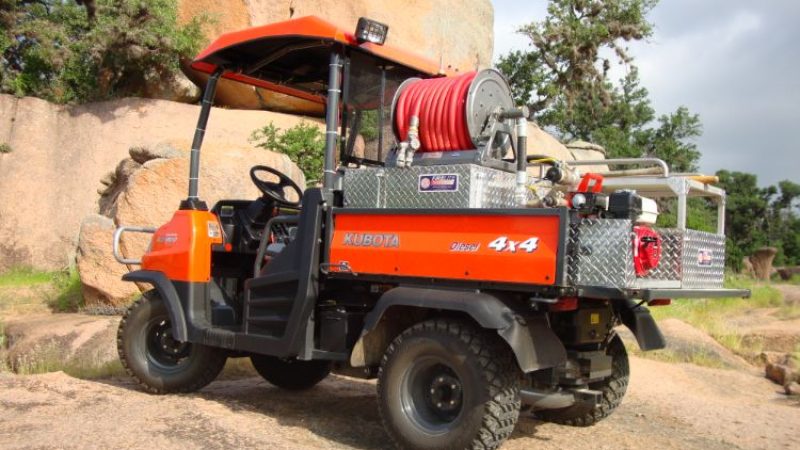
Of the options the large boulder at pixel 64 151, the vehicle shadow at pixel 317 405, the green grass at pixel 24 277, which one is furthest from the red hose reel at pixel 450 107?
the large boulder at pixel 64 151

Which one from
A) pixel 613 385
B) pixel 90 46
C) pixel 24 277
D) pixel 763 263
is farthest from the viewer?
pixel 763 263

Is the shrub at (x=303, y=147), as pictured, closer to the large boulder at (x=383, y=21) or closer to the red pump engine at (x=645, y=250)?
the large boulder at (x=383, y=21)

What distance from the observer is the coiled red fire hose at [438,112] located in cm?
506

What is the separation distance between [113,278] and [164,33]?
21.4 ft

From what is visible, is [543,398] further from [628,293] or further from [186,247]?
[186,247]

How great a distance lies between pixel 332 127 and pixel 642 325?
98.5 inches

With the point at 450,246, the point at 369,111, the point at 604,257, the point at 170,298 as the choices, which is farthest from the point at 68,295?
the point at 604,257

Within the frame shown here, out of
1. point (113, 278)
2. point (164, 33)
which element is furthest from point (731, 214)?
point (113, 278)

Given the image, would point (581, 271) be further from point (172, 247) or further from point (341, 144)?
point (172, 247)

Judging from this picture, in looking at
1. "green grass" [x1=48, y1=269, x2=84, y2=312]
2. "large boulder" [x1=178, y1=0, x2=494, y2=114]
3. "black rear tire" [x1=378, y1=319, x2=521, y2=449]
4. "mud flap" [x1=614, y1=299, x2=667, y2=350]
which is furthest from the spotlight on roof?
"large boulder" [x1=178, y1=0, x2=494, y2=114]

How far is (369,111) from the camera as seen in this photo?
19.1 feet

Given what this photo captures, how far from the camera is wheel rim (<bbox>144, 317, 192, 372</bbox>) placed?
6473 mm

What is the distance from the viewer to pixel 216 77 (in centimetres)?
654

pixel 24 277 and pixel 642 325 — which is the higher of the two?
pixel 642 325
